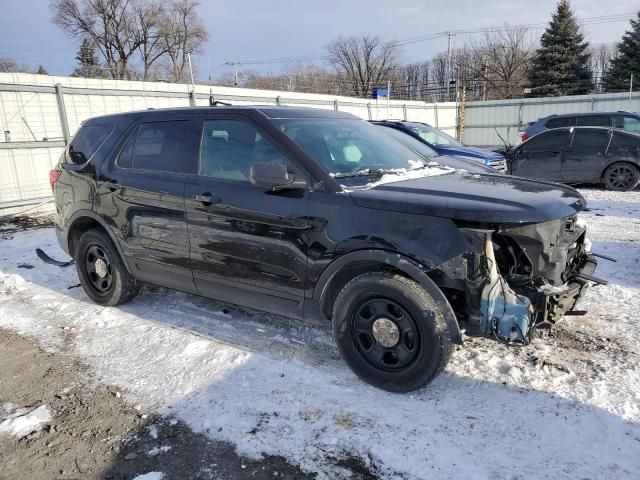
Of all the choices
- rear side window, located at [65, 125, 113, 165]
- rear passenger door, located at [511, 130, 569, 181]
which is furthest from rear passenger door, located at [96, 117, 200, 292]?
Answer: rear passenger door, located at [511, 130, 569, 181]

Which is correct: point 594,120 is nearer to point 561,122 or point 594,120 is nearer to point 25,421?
point 561,122

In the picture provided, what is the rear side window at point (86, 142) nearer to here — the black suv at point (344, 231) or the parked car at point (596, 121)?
the black suv at point (344, 231)

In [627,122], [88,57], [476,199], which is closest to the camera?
[476,199]

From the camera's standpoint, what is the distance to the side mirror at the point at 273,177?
130 inches

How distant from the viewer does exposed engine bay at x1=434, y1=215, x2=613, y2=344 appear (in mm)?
2965

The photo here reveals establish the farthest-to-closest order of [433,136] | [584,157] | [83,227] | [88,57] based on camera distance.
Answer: [88,57]
[433,136]
[584,157]
[83,227]

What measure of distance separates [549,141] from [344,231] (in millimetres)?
9930

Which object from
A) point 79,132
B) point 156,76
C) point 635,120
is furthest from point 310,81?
point 79,132

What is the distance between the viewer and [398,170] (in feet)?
12.6

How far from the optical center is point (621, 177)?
10742 mm

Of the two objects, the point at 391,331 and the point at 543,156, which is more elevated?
the point at 543,156

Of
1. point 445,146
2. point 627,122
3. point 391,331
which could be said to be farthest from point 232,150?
point 627,122

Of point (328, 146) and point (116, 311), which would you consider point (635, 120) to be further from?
point (116, 311)

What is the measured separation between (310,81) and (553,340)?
6017cm
